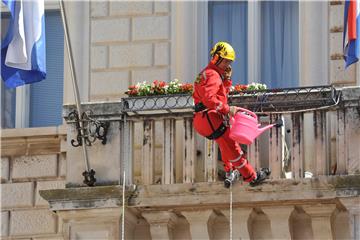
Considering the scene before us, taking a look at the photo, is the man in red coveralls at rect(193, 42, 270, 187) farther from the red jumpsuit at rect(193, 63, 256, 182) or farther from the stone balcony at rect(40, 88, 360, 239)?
the stone balcony at rect(40, 88, 360, 239)

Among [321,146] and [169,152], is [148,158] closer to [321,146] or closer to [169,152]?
[169,152]

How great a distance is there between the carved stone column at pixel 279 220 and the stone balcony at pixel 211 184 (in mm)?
11

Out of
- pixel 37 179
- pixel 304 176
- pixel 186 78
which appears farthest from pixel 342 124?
pixel 37 179

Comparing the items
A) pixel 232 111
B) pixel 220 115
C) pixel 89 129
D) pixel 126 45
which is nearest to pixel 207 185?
pixel 220 115

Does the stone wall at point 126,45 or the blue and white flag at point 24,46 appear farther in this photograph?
the stone wall at point 126,45

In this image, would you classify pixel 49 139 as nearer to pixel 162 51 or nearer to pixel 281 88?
pixel 162 51

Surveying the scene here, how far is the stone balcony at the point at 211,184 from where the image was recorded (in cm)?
2072

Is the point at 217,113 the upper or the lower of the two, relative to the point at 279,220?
upper

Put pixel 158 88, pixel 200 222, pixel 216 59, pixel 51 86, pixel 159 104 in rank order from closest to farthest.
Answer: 1. pixel 216 59
2. pixel 200 222
3. pixel 159 104
4. pixel 158 88
5. pixel 51 86

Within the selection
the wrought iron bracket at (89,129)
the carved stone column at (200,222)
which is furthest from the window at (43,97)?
the carved stone column at (200,222)

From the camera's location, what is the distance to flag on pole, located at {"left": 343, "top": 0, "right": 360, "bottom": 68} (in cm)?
2092

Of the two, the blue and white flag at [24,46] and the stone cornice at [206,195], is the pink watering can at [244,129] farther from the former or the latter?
the blue and white flag at [24,46]

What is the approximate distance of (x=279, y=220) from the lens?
2092 cm

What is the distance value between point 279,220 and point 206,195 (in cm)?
85
